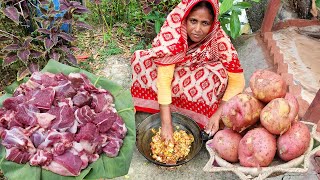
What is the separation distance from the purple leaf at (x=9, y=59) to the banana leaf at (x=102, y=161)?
2.78ft

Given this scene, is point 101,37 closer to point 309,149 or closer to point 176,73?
point 176,73

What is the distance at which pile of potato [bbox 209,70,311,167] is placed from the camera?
181 centimetres

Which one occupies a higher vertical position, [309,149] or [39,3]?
[39,3]

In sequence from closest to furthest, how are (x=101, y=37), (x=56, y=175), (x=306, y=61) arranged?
(x=56, y=175)
(x=306, y=61)
(x=101, y=37)

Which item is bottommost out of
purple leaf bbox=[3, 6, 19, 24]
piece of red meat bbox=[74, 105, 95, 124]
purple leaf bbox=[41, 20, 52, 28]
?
piece of red meat bbox=[74, 105, 95, 124]

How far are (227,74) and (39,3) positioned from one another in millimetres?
1687

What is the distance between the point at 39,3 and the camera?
11.1ft

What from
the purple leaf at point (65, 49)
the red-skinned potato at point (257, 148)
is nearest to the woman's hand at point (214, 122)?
the red-skinned potato at point (257, 148)

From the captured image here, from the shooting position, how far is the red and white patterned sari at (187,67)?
281cm

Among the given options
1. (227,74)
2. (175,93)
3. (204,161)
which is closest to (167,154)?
(204,161)

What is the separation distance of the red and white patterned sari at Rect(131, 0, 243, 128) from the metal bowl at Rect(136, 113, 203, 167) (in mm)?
167

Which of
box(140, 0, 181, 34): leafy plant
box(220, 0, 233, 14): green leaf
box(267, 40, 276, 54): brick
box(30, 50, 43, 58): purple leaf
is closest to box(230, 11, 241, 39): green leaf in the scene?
box(267, 40, 276, 54): brick

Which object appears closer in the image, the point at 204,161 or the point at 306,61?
the point at 204,161

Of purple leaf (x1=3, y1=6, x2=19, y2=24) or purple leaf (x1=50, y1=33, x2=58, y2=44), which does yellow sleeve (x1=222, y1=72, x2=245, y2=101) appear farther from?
purple leaf (x1=3, y1=6, x2=19, y2=24)
